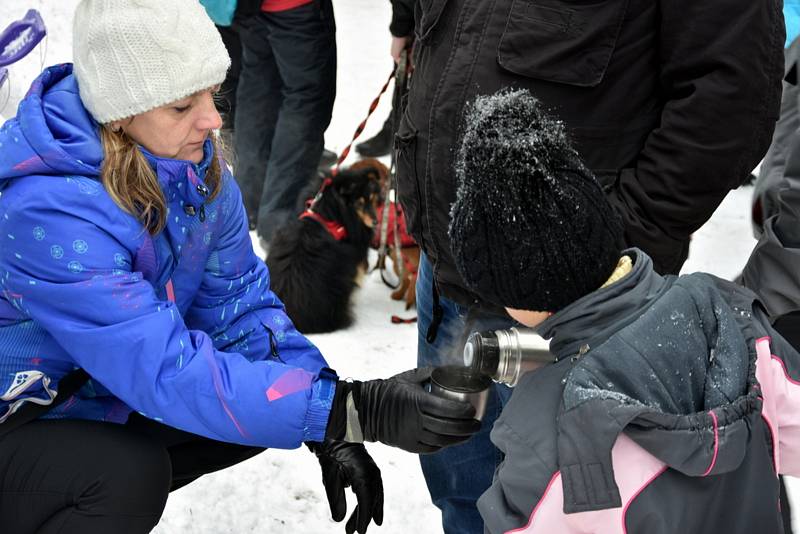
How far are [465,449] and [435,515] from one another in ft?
2.27

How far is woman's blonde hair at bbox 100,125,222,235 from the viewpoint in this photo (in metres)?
1.67

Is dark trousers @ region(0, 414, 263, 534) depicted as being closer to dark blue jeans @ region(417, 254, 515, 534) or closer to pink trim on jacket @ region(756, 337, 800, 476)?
dark blue jeans @ region(417, 254, 515, 534)

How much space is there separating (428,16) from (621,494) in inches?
42.4

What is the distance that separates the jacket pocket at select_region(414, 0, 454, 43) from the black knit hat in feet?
1.96

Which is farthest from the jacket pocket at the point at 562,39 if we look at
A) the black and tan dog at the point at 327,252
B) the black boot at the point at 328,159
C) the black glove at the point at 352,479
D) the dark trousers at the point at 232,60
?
the black boot at the point at 328,159

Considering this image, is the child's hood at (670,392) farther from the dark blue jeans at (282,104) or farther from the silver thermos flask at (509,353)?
the dark blue jeans at (282,104)

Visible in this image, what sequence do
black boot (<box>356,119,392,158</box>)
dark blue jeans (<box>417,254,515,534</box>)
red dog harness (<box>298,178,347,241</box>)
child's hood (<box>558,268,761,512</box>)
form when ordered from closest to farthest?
child's hood (<box>558,268,761,512</box>) → dark blue jeans (<box>417,254,515,534</box>) → red dog harness (<box>298,178,347,241</box>) → black boot (<box>356,119,392,158</box>)

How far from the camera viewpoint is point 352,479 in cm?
195

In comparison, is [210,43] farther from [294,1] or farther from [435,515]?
[294,1]

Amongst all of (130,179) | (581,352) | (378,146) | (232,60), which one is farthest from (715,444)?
(378,146)

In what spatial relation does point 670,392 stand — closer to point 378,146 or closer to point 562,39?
point 562,39

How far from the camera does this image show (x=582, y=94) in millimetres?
1642

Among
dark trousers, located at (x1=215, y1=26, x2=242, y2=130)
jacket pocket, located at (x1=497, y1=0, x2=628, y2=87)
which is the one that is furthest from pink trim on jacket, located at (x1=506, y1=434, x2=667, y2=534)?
dark trousers, located at (x1=215, y1=26, x2=242, y2=130)

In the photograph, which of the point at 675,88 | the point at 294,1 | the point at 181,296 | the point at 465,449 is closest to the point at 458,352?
the point at 465,449
